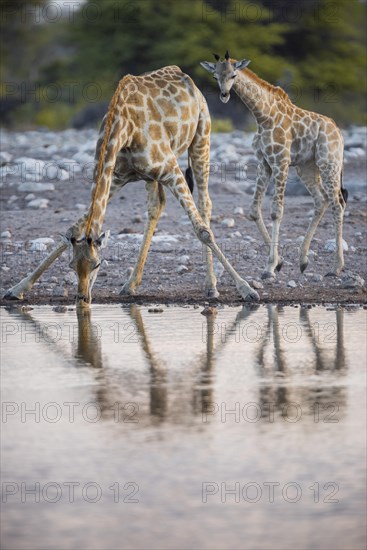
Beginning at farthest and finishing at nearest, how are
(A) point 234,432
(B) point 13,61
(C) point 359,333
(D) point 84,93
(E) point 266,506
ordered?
(B) point 13,61, (D) point 84,93, (C) point 359,333, (A) point 234,432, (E) point 266,506

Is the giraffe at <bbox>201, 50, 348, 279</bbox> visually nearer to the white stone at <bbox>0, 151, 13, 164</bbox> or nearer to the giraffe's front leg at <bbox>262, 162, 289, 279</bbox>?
the giraffe's front leg at <bbox>262, 162, 289, 279</bbox>

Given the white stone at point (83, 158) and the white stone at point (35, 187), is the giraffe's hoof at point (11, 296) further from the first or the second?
the white stone at point (83, 158)

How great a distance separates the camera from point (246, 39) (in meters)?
35.5

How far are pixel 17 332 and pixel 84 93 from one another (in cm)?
3046

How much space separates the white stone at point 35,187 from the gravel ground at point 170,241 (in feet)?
0.04

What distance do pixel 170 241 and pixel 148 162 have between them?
2.50 meters

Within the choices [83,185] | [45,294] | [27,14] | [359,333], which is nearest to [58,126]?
[27,14]

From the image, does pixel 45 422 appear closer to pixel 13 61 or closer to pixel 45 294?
pixel 45 294

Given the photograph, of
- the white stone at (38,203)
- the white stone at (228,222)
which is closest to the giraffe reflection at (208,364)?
the white stone at (228,222)

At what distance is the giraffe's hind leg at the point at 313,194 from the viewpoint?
1193 cm

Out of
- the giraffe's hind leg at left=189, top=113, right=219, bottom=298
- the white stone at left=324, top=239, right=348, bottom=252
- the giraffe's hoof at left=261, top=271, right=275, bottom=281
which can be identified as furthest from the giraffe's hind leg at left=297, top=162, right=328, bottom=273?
the giraffe's hind leg at left=189, top=113, right=219, bottom=298

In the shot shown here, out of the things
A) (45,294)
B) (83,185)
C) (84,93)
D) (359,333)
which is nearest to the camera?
(359,333)

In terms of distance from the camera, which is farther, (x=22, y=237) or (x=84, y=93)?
(x=84, y=93)

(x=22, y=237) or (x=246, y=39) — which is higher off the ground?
(x=246, y=39)
